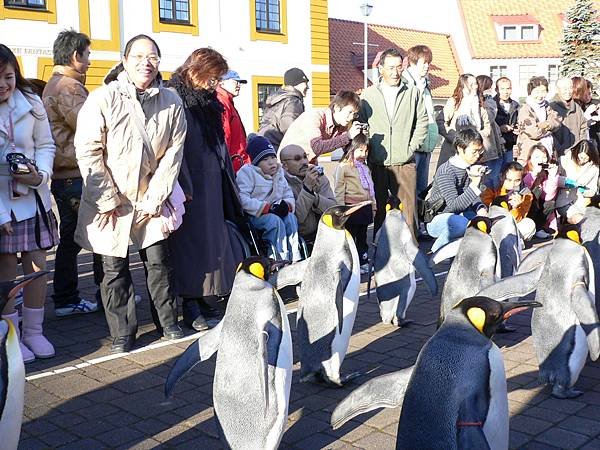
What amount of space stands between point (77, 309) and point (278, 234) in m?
1.68

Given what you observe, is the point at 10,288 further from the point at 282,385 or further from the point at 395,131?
the point at 395,131

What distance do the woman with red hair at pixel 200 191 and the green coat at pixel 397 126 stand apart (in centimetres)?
215

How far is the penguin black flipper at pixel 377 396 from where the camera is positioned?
8.19ft

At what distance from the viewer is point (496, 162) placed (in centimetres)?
833

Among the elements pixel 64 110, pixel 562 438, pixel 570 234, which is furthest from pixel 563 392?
pixel 64 110

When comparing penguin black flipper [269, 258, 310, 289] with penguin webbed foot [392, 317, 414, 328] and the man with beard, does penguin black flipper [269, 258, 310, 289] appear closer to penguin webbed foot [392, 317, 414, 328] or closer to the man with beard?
penguin webbed foot [392, 317, 414, 328]

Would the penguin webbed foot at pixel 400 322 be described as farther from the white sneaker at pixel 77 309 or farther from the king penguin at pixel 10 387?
the king penguin at pixel 10 387

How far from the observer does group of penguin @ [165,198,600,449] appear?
229 centimetres

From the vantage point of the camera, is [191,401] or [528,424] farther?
[191,401]

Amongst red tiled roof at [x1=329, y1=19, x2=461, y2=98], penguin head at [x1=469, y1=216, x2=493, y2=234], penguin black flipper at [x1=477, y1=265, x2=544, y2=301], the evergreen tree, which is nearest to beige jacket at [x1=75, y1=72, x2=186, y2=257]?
penguin head at [x1=469, y1=216, x2=493, y2=234]

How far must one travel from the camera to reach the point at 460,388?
2266mm

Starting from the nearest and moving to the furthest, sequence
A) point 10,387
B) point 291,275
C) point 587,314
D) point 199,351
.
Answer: point 10,387 → point 199,351 → point 587,314 → point 291,275

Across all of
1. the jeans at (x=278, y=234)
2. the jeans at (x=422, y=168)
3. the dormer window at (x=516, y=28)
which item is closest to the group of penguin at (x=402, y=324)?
the jeans at (x=278, y=234)

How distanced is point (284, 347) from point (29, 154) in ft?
7.15
